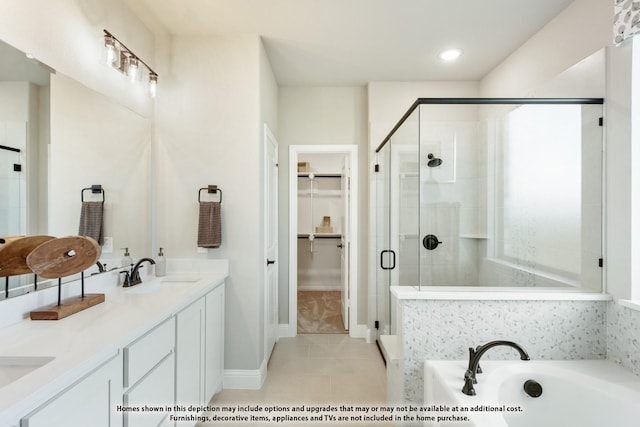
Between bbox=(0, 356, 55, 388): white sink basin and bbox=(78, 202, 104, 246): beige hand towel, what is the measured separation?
814mm

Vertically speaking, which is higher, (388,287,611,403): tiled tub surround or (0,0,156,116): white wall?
(0,0,156,116): white wall

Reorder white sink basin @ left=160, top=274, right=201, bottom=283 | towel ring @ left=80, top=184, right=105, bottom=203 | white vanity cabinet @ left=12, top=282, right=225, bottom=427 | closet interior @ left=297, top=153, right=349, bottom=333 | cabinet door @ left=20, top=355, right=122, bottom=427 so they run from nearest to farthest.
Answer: cabinet door @ left=20, top=355, right=122, bottom=427
white vanity cabinet @ left=12, top=282, right=225, bottom=427
towel ring @ left=80, top=184, right=105, bottom=203
white sink basin @ left=160, top=274, right=201, bottom=283
closet interior @ left=297, top=153, right=349, bottom=333

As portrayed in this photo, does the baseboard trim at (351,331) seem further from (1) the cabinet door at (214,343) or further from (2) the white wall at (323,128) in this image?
(1) the cabinet door at (214,343)

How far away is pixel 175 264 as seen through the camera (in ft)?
7.36

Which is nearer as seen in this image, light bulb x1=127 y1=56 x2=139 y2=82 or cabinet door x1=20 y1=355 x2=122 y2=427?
cabinet door x1=20 y1=355 x2=122 y2=427

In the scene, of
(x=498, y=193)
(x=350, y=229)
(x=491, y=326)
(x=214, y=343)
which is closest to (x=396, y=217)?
(x=350, y=229)

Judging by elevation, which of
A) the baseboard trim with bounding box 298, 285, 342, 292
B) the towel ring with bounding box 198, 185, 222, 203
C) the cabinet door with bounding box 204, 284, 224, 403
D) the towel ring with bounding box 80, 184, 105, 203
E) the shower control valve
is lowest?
the baseboard trim with bounding box 298, 285, 342, 292

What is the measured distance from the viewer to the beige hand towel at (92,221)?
1.61 meters

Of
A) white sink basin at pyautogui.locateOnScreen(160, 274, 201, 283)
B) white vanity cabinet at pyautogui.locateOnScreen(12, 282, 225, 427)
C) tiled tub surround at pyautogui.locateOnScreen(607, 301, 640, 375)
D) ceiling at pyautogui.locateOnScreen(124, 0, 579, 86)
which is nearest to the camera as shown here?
white vanity cabinet at pyautogui.locateOnScreen(12, 282, 225, 427)

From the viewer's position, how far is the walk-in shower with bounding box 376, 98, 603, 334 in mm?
1771

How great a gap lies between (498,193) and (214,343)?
96.7 inches

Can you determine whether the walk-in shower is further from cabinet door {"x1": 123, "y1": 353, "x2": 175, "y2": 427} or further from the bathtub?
cabinet door {"x1": 123, "y1": 353, "x2": 175, "y2": 427}

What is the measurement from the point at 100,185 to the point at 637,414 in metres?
2.96

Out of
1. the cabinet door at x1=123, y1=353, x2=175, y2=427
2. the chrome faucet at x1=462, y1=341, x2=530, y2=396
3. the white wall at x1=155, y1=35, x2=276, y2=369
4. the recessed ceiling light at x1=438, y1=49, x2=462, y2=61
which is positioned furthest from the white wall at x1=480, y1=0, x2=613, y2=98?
the cabinet door at x1=123, y1=353, x2=175, y2=427
